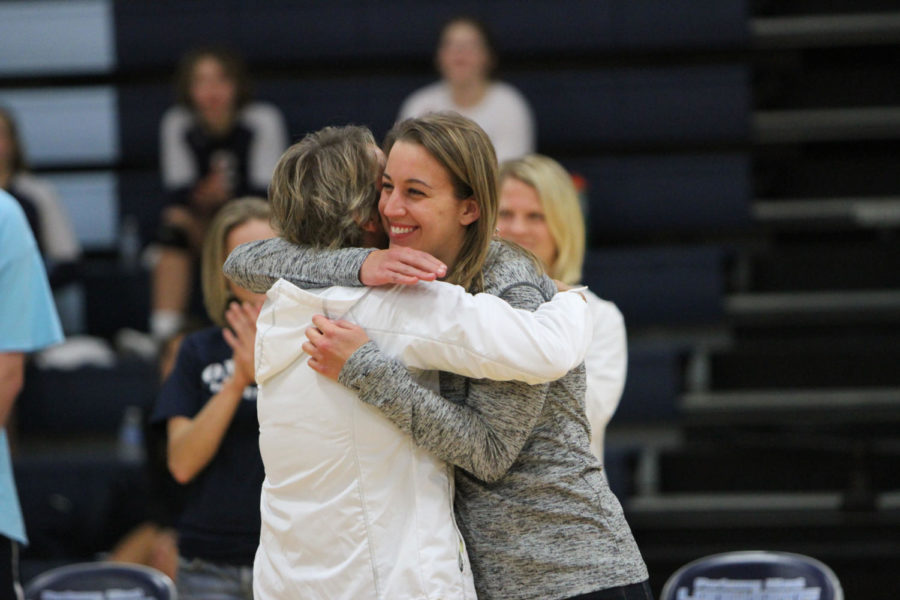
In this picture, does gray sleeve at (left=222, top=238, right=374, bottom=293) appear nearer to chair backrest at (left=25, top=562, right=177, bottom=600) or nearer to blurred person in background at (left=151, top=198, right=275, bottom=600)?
blurred person in background at (left=151, top=198, right=275, bottom=600)

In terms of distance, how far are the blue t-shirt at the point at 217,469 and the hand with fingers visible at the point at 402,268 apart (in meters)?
0.89

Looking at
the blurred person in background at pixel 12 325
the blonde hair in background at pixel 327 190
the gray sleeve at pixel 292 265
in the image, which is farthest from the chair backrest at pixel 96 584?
the blonde hair in background at pixel 327 190

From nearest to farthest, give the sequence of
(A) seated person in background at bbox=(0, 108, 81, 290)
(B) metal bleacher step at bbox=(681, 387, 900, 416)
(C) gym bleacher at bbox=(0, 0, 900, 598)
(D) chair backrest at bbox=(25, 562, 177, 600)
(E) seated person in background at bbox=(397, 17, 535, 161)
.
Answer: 1. (D) chair backrest at bbox=(25, 562, 177, 600)
2. (C) gym bleacher at bbox=(0, 0, 900, 598)
3. (B) metal bleacher step at bbox=(681, 387, 900, 416)
4. (A) seated person in background at bbox=(0, 108, 81, 290)
5. (E) seated person in background at bbox=(397, 17, 535, 161)

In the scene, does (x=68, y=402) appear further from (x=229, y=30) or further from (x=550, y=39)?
(x=550, y=39)

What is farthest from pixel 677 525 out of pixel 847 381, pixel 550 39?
pixel 550 39

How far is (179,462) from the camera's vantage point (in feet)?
8.46

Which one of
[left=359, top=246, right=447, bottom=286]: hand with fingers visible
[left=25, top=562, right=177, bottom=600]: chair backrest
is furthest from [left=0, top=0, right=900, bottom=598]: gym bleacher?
[left=359, top=246, right=447, bottom=286]: hand with fingers visible

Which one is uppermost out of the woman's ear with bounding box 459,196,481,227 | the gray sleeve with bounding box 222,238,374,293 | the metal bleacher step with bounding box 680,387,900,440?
the woman's ear with bounding box 459,196,481,227

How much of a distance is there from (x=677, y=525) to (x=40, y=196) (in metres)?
3.00

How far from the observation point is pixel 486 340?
176 cm

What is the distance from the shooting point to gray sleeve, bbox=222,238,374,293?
1.85 m

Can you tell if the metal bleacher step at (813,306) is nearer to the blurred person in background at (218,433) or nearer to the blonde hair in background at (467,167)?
the blurred person in background at (218,433)

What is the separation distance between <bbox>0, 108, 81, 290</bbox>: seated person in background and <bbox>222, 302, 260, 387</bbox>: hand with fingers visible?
2.99 metres

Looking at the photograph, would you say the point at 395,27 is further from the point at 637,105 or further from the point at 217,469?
the point at 217,469
